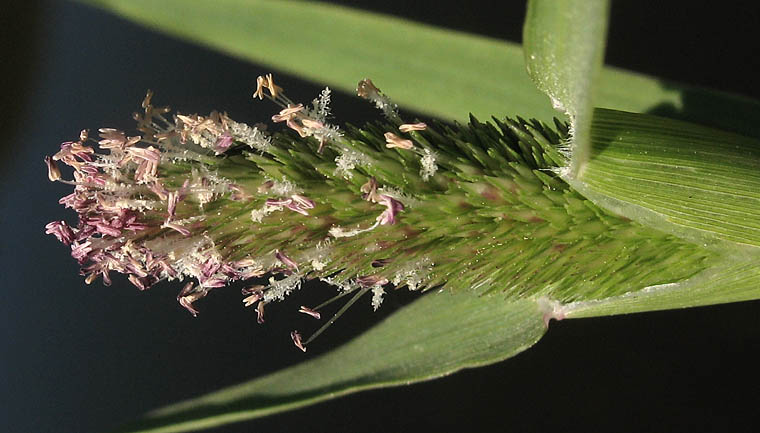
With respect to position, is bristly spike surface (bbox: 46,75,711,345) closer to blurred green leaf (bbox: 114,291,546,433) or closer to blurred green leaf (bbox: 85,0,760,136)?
blurred green leaf (bbox: 114,291,546,433)

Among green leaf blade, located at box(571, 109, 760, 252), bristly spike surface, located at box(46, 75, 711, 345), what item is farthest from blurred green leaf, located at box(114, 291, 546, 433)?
green leaf blade, located at box(571, 109, 760, 252)

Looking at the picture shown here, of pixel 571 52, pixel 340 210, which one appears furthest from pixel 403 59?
pixel 571 52

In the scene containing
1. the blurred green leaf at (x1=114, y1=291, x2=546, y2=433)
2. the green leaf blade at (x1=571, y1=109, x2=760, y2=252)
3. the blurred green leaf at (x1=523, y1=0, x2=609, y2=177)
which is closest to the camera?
the blurred green leaf at (x1=523, y1=0, x2=609, y2=177)

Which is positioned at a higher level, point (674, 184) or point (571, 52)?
point (571, 52)

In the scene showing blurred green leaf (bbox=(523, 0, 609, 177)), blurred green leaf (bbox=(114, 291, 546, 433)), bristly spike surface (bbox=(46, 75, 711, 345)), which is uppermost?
blurred green leaf (bbox=(523, 0, 609, 177))

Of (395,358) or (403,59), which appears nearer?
(395,358)

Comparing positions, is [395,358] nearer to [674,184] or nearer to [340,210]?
[340,210]

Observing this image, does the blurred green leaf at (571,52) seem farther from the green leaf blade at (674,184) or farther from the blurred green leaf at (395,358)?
the blurred green leaf at (395,358)
